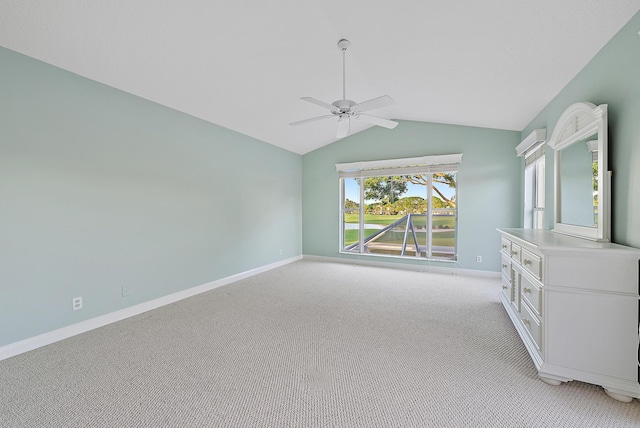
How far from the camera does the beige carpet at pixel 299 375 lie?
153 centimetres

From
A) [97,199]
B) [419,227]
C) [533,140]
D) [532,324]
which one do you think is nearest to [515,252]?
[532,324]

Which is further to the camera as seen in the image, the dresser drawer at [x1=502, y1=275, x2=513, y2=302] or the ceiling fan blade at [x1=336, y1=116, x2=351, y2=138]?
the ceiling fan blade at [x1=336, y1=116, x2=351, y2=138]

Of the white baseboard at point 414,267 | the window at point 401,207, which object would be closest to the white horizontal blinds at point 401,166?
the window at point 401,207

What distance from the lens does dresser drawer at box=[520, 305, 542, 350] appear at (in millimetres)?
1961

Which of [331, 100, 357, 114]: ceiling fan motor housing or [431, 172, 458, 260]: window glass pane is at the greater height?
[331, 100, 357, 114]: ceiling fan motor housing

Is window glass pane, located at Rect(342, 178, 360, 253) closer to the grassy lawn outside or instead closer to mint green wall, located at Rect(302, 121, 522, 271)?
the grassy lawn outside

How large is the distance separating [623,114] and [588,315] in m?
1.43

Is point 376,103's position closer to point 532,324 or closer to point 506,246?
point 506,246

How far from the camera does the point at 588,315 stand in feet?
5.70

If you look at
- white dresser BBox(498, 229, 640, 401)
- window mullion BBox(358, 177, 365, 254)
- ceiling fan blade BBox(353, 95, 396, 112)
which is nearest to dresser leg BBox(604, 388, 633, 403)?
white dresser BBox(498, 229, 640, 401)

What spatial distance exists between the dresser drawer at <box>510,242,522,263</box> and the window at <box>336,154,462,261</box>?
2.27 meters

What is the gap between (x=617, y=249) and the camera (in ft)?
5.53

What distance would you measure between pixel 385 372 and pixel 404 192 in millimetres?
4034

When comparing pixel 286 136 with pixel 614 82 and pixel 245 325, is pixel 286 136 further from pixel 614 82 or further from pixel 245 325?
pixel 614 82
